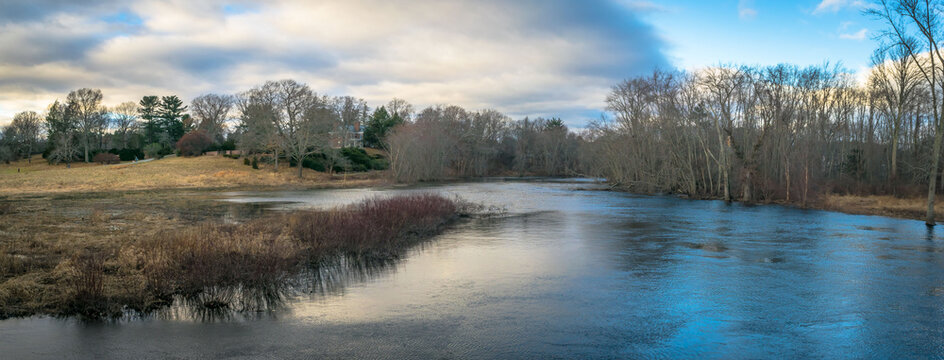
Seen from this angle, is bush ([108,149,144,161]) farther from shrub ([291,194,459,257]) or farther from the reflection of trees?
the reflection of trees

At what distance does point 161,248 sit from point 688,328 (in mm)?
12379

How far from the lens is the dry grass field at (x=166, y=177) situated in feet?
174

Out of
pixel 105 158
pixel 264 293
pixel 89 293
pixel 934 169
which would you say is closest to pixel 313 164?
pixel 105 158

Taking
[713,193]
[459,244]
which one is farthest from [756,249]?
[713,193]

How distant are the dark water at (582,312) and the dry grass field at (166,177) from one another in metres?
49.2

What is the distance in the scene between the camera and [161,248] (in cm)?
1363

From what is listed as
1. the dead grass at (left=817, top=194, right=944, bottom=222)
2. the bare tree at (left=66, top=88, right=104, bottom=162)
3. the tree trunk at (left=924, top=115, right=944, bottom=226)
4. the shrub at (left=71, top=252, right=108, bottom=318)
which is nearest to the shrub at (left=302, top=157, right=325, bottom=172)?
the bare tree at (left=66, top=88, right=104, bottom=162)

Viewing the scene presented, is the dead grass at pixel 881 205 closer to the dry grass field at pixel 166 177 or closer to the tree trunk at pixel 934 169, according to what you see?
the tree trunk at pixel 934 169

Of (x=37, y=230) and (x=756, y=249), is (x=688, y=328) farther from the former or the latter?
(x=37, y=230)

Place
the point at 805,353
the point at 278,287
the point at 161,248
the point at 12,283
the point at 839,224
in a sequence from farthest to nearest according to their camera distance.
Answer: the point at 839,224 < the point at 161,248 < the point at 278,287 < the point at 12,283 < the point at 805,353

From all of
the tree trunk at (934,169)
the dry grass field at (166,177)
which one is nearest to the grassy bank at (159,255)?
the tree trunk at (934,169)

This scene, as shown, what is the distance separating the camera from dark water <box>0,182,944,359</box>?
318 inches

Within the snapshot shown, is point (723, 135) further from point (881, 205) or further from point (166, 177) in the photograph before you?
point (166, 177)

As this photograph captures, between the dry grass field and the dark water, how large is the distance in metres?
49.2
